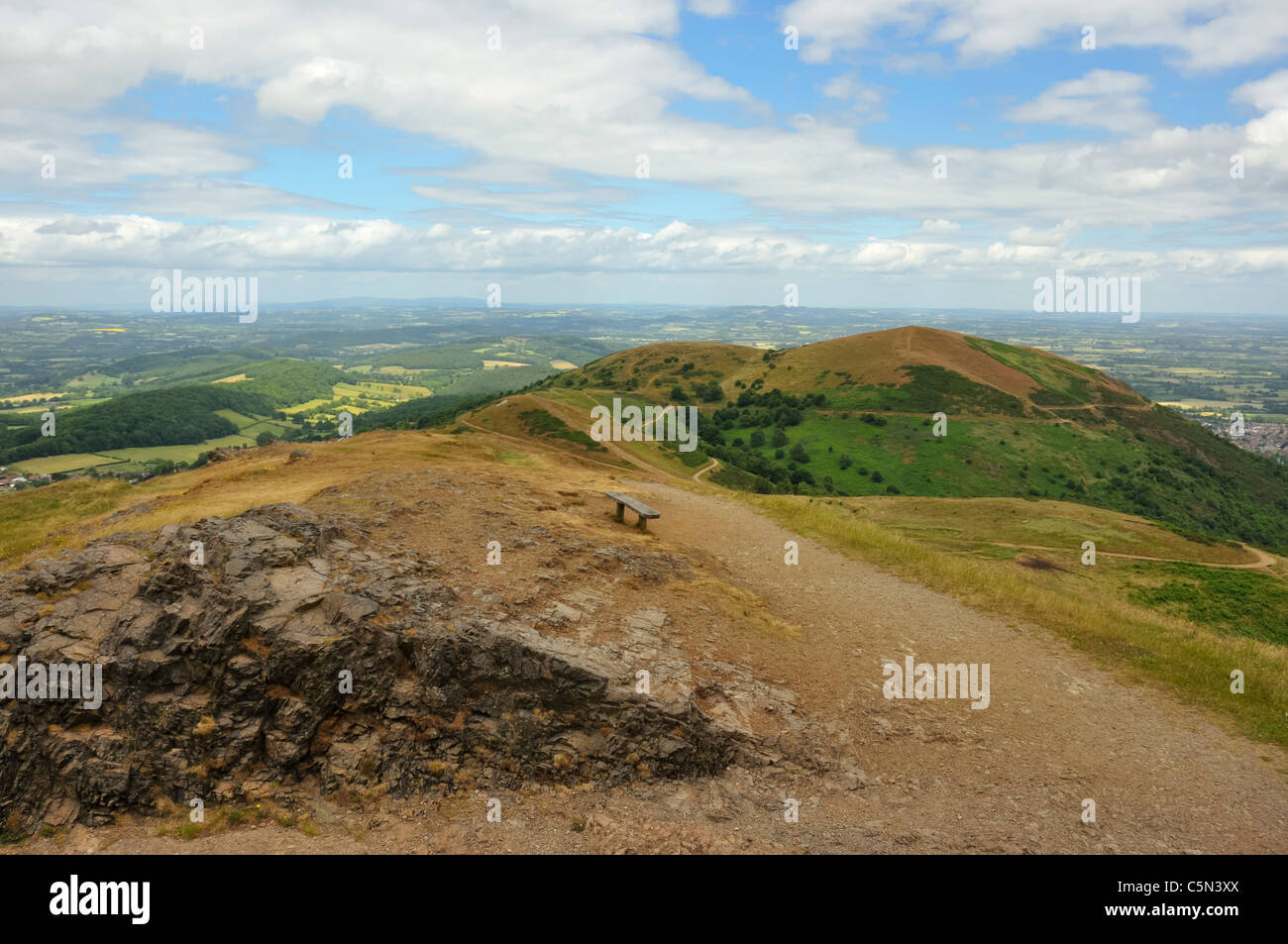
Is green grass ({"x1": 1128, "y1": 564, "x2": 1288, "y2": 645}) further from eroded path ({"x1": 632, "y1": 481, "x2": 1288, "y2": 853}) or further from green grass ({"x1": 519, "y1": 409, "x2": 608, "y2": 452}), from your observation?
green grass ({"x1": 519, "y1": 409, "x2": 608, "y2": 452})

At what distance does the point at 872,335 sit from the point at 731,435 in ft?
144

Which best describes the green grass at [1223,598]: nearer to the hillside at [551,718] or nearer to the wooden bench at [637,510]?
the hillside at [551,718]

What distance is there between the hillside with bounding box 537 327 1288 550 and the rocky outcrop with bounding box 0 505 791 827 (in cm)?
4221

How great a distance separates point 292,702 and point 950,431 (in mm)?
85689

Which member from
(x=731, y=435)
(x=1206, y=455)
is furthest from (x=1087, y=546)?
(x=1206, y=455)

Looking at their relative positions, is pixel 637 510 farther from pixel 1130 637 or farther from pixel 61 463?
pixel 61 463

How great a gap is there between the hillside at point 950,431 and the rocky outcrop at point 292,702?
1662 inches

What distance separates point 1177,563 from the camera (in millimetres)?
33188

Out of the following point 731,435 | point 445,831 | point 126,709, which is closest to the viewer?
point 445,831

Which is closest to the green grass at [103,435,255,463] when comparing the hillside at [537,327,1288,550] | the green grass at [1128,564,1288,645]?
the hillside at [537,327,1288,550]

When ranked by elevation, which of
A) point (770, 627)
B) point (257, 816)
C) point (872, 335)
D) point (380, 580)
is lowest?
point (257, 816)

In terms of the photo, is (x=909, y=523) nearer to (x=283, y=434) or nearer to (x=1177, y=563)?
(x=1177, y=563)

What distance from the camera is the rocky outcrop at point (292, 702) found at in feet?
31.6

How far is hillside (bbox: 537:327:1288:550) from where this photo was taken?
71125 mm
